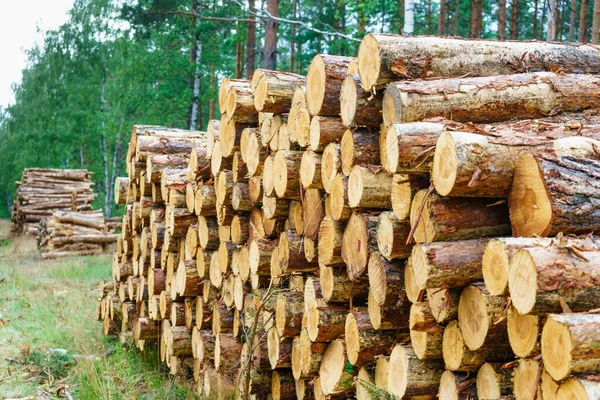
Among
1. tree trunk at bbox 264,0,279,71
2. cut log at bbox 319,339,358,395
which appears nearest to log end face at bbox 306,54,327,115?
cut log at bbox 319,339,358,395

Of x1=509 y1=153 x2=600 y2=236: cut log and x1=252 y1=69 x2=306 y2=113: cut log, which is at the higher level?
x1=252 y1=69 x2=306 y2=113: cut log

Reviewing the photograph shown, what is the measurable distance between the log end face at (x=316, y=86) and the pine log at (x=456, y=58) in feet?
1.16

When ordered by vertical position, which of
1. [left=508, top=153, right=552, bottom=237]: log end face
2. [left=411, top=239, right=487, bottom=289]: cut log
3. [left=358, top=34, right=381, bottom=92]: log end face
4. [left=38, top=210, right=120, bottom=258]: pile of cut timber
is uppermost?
[left=358, top=34, right=381, bottom=92]: log end face

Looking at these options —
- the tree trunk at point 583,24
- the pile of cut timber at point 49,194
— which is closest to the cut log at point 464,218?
the tree trunk at point 583,24

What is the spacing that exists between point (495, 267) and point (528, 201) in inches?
13.4

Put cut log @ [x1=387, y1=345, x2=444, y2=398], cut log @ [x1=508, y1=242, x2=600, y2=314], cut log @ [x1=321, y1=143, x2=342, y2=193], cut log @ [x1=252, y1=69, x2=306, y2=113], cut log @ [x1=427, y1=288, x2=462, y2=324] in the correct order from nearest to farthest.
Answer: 1. cut log @ [x1=508, y1=242, x2=600, y2=314]
2. cut log @ [x1=427, y1=288, x2=462, y2=324]
3. cut log @ [x1=387, y1=345, x2=444, y2=398]
4. cut log @ [x1=321, y1=143, x2=342, y2=193]
5. cut log @ [x1=252, y1=69, x2=306, y2=113]

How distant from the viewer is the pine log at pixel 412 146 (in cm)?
298

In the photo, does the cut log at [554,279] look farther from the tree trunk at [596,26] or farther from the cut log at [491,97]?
the tree trunk at [596,26]

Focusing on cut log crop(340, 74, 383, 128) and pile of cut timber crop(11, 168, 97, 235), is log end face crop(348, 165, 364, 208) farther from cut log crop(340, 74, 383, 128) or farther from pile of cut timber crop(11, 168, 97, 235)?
pile of cut timber crop(11, 168, 97, 235)

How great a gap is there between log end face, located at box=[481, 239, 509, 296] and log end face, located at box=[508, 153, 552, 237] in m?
0.17

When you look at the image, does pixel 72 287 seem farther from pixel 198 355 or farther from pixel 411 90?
pixel 411 90

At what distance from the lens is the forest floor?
566 cm

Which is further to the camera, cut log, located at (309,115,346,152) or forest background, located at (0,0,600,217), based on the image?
forest background, located at (0,0,600,217)

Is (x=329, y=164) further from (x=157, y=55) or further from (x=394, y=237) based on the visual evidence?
(x=157, y=55)
